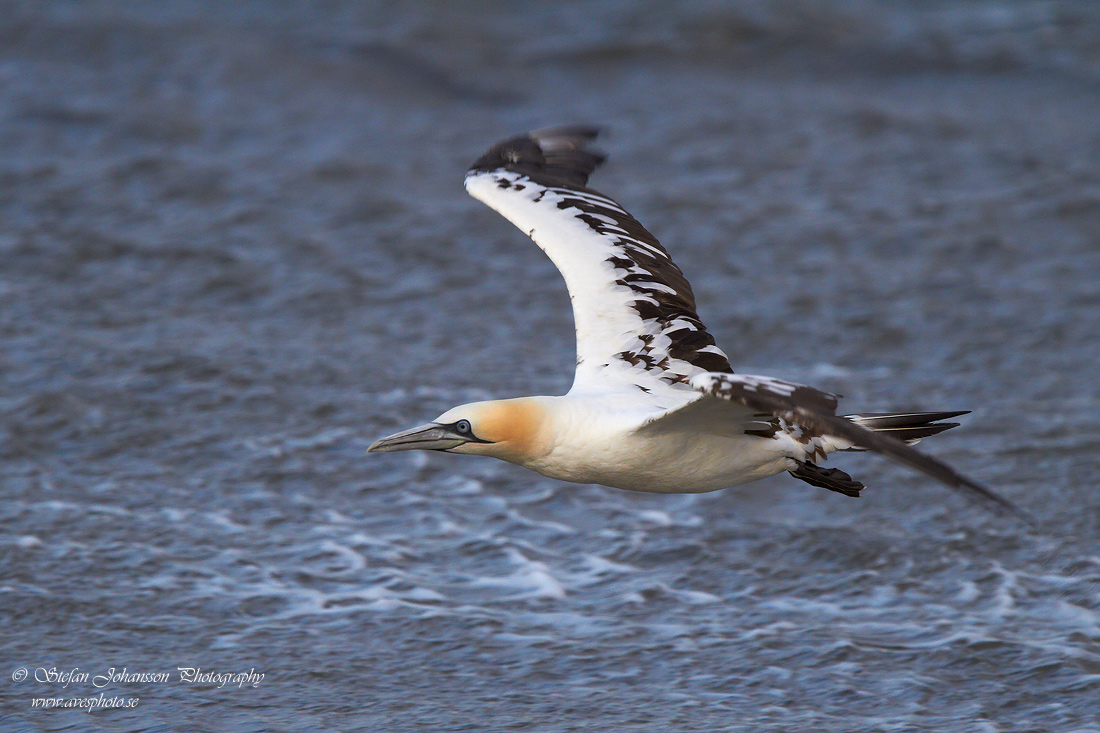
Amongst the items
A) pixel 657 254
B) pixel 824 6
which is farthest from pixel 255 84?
pixel 657 254

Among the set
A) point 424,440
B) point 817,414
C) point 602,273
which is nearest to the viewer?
point 817,414

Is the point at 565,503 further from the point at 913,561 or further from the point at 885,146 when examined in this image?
the point at 885,146

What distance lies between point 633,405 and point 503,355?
4.06 meters

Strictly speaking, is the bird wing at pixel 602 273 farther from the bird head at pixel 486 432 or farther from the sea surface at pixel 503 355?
the sea surface at pixel 503 355

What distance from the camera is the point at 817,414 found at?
→ 5.04 meters

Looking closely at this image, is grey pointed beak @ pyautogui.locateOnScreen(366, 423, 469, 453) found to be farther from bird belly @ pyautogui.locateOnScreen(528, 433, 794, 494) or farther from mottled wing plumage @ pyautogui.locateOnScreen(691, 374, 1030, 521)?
mottled wing plumage @ pyautogui.locateOnScreen(691, 374, 1030, 521)

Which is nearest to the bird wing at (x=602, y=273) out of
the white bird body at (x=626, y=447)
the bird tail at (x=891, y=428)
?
Answer: the white bird body at (x=626, y=447)

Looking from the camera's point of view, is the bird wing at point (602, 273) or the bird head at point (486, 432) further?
the bird wing at point (602, 273)

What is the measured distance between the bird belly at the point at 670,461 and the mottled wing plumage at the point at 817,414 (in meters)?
0.82

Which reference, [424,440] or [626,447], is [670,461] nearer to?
[626,447]

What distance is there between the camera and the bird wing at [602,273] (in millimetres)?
6832

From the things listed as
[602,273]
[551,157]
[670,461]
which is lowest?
[670,461]

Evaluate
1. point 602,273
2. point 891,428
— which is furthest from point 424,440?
point 891,428

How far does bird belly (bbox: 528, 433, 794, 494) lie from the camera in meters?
6.16
